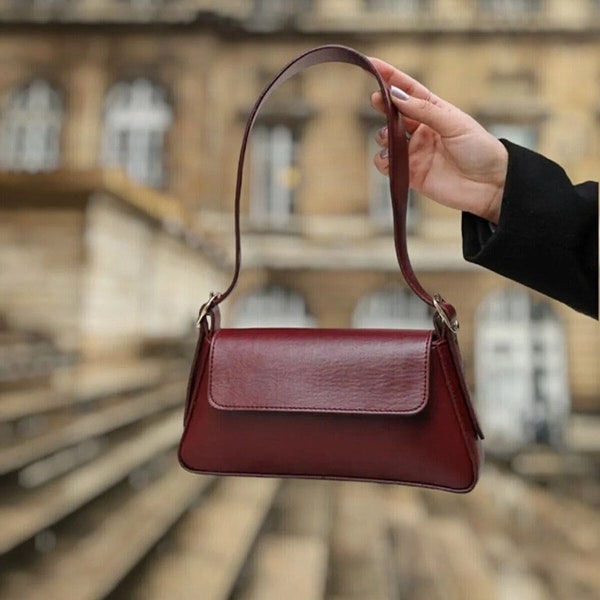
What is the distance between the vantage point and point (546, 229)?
0.57 metres

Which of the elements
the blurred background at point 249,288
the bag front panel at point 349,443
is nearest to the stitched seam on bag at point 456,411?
the bag front panel at point 349,443

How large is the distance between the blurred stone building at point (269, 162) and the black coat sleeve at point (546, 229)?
1.29 m

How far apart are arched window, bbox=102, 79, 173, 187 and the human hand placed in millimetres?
1665

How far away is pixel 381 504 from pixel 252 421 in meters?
1.22

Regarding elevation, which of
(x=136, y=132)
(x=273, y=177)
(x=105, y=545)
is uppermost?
(x=136, y=132)

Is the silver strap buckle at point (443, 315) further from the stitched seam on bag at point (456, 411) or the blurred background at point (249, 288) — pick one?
the blurred background at point (249, 288)

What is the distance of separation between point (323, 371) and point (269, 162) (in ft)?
6.34

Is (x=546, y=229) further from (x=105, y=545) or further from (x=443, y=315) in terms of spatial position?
(x=105, y=545)

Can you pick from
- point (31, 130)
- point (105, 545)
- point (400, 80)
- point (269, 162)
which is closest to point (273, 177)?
point (269, 162)

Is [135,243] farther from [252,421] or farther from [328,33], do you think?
[252,421]

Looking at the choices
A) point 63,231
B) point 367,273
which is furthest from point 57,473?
point 367,273

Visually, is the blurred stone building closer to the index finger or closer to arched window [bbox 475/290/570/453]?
arched window [bbox 475/290/570/453]

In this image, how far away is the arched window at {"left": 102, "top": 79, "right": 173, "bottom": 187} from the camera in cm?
215

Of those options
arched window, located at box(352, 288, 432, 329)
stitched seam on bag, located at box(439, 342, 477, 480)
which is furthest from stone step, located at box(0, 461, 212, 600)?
arched window, located at box(352, 288, 432, 329)
